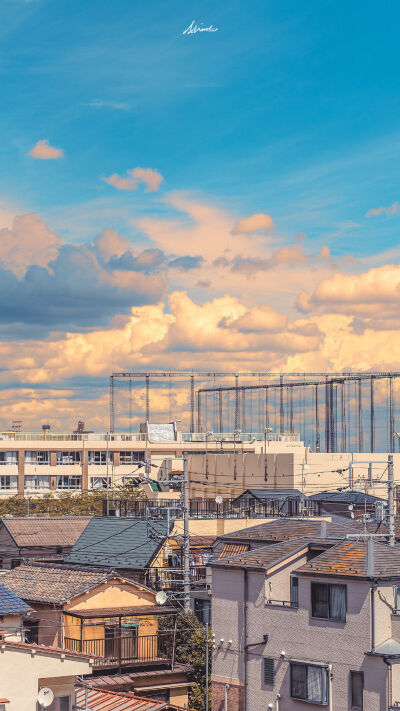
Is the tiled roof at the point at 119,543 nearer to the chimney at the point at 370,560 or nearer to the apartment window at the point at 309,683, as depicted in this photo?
the apartment window at the point at 309,683

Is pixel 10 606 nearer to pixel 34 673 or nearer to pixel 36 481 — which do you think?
pixel 34 673

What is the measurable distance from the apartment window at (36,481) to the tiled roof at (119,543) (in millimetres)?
86030

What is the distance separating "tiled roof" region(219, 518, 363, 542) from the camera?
43831 millimetres

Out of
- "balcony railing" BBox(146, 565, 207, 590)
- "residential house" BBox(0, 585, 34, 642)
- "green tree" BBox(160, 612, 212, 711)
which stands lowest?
"green tree" BBox(160, 612, 212, 711)

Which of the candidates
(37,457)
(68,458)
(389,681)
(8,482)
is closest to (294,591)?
(389,681)

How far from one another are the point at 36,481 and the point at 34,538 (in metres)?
83.4

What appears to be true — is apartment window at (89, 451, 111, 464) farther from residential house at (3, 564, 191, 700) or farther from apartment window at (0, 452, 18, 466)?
residential house at (3, 564, 191, 700)

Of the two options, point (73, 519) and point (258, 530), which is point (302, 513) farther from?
point (258, 530)

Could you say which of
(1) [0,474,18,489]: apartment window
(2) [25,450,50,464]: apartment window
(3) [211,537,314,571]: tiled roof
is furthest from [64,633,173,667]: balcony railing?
(2) [25,450,50,464]: apartment window

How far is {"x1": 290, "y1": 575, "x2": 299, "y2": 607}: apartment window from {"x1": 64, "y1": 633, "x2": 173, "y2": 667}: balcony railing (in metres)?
10.7

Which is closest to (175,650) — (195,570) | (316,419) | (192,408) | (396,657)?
(195,570)

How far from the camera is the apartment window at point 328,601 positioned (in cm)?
3553

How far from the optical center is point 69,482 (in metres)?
151

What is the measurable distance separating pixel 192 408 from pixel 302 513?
94.0 meters
